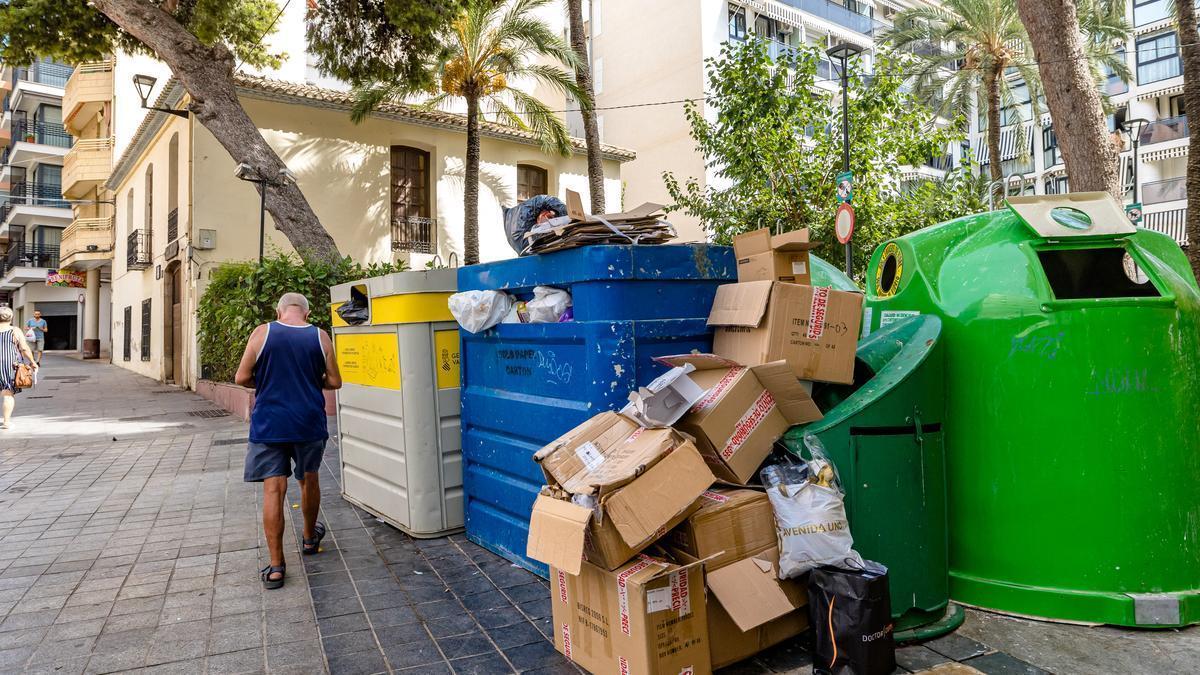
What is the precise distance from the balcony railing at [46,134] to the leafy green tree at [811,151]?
37.1 metres

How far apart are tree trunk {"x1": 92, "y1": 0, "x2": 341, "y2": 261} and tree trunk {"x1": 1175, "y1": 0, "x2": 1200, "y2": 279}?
12.5 m

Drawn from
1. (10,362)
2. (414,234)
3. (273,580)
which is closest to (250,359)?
(273,580)

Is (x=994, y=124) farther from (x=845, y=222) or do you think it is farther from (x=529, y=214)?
(x=529, y=214)

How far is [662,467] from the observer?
2.65m

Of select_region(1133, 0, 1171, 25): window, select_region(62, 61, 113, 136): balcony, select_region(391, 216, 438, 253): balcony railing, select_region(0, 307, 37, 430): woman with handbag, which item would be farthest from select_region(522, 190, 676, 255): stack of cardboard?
select_region(1133, 0, 1171, 25): window

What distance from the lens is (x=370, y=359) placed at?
4.95m

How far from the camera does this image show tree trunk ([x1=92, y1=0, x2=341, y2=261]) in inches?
427

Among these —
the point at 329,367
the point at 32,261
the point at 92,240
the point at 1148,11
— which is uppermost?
the point at 1148,11

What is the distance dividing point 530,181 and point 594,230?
57.0 feet

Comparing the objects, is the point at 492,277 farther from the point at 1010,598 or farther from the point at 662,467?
the point at 1010,598

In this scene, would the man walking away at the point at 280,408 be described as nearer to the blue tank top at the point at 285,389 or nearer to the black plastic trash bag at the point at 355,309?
the blue tank top at the point at 285,389

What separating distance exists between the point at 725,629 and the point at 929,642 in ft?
3.03

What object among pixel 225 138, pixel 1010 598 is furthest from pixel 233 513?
pixel 225 138

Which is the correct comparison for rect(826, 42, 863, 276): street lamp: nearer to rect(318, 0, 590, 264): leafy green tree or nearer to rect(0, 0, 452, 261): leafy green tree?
rect(318, 0, 590, 264): leafy green tree
